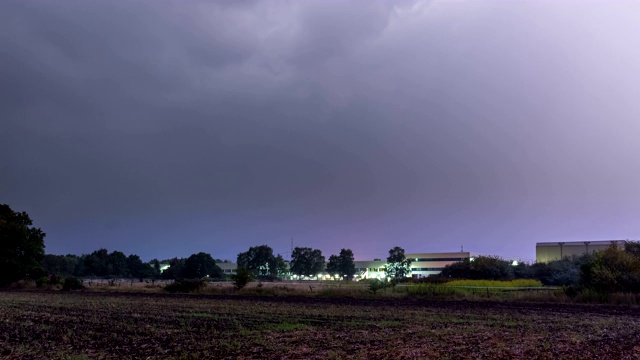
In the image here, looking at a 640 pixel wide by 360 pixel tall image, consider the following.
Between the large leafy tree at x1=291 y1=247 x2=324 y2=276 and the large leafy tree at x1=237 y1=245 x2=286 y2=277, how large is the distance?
4707 millimetres

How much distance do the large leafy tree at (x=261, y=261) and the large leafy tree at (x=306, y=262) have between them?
4.71 metres

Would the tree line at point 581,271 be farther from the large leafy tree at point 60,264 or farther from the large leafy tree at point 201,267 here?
the large leafy tree at point 60,264

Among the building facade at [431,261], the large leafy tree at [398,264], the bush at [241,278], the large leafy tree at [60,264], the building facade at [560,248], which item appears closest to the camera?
the bush at [241,278]

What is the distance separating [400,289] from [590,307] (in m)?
18.6

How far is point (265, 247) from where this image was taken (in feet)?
474

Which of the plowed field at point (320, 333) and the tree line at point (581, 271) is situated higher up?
the tree line at point (581, 271)

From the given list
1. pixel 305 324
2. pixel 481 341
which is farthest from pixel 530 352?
pixel 305 324

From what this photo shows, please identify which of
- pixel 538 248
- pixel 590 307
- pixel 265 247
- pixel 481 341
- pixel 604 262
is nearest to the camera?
pixel 481 341

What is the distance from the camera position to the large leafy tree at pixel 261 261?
142125mm

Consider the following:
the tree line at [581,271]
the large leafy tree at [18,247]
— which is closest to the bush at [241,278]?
the tree line at [581,271]

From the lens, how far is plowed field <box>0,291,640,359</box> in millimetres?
16938

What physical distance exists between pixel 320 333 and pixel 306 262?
126391 mm

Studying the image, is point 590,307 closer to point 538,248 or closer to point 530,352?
point 530,352

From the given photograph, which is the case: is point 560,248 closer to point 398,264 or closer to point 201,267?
point 398,264
